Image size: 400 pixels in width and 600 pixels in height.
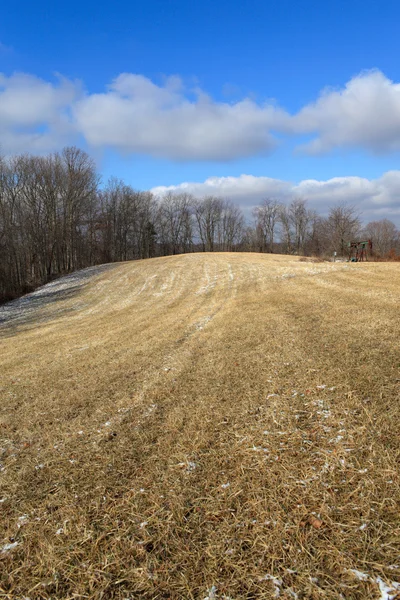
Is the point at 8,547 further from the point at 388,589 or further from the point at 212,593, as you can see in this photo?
the point at 388,589

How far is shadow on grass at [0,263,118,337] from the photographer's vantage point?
54.9 ft

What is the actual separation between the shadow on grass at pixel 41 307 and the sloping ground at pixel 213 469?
10362mm

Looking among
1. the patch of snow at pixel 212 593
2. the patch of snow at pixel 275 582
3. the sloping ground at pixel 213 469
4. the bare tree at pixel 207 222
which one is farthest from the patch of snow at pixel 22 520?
the bare tree at pixel 207 222

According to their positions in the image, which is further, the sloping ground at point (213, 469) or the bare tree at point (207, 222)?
the bare tree at point (207, 222)

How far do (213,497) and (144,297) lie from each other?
16.2 meters

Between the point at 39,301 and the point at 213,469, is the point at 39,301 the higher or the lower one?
the higher one

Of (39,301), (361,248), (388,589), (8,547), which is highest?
(361,248)

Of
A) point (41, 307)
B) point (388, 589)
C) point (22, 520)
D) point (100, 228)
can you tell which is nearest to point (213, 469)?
point (388, 589)

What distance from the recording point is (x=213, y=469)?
3012mm

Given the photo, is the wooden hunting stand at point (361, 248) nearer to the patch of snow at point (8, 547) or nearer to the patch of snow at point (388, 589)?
the patch of snow at point (388, 589)

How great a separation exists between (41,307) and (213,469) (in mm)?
21115

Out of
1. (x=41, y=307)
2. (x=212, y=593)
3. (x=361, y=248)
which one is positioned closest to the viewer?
(x=212, y=593)

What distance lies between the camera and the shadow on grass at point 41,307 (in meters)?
16.7

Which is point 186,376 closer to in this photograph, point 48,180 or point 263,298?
point 263,298
